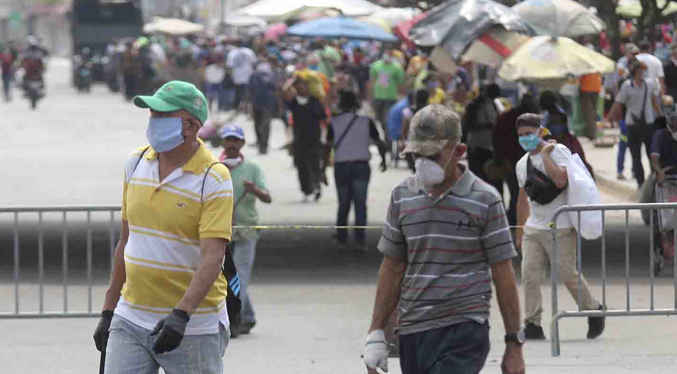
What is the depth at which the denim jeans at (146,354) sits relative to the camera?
17.5 feet

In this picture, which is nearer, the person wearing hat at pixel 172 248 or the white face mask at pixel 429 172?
the white face mask at pixel 429 172

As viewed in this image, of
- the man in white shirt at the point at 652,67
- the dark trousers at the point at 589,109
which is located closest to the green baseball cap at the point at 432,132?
the man in white shirt at the point at 652,67

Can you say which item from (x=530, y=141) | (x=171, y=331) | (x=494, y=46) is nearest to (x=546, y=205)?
(x=530, y=141)

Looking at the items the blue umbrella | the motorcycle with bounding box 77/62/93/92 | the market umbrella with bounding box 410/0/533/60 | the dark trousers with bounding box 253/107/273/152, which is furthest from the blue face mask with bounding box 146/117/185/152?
the motorcycle with bounding box 77/62/93/92

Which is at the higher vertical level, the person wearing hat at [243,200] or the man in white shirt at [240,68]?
the person wearing hat at [243,200]

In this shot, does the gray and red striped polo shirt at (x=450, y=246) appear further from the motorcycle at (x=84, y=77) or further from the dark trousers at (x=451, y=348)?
the motorcycle at (x=84, y=77)

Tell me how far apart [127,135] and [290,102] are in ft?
47.4

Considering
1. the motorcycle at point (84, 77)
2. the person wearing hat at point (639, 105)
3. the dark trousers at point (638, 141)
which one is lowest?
the motorcycle at point (84, 77)

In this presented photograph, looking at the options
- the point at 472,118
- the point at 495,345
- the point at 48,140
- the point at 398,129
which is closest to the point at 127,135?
the point at 48,140

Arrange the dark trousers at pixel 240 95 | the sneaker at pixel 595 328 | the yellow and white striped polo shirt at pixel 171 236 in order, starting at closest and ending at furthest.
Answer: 1. the yellow and white striped polo shirt at pixel 171 236
2. the sneaker at pixel 595 328
3. the dark trousers at pixel 240 95

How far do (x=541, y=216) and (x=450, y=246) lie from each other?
4670 mm

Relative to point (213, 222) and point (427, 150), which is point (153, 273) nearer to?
point (213, 222)

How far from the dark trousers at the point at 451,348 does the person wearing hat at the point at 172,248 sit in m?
0.73

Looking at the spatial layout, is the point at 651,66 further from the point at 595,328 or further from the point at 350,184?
the point at 595,328
